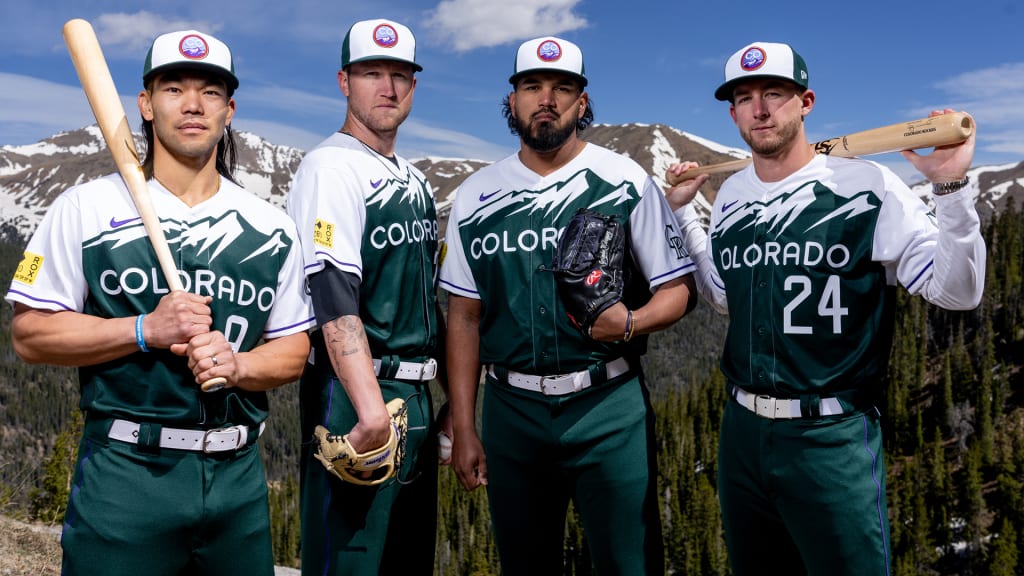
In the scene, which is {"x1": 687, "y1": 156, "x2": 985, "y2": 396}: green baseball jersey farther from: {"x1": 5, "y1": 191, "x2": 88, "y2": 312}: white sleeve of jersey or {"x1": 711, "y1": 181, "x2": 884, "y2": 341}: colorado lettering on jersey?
{"x1": 5, "y1": 191, "x2": 88, "y2": 312}: white sleeve of jersey

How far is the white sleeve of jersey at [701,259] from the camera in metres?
6.27

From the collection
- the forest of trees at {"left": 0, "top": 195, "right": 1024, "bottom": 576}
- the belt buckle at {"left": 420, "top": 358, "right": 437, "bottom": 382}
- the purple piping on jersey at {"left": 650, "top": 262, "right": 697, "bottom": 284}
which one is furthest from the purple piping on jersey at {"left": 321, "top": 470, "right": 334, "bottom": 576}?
the forest of trees at {"left": 0, "top": 195, "right": 1024, "bottom": 576}

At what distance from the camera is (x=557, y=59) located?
5.77 meters

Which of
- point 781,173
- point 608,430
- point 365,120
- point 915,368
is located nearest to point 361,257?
point 365,120

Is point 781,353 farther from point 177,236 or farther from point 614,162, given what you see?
point 177,236

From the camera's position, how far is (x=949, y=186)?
4.91 metres

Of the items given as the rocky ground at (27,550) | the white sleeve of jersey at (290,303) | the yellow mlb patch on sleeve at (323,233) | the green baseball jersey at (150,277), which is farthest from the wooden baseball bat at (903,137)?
the rocky ground at (27,550)

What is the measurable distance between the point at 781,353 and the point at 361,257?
121 inches

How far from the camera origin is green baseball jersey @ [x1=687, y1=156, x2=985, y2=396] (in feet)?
17.6

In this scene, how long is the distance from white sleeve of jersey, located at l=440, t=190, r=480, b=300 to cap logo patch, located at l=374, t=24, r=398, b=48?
123 centimetres

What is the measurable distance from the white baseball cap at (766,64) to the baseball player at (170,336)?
345 cm

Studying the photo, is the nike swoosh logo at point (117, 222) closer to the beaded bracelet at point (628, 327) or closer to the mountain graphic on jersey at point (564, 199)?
the mountain graphic on jersey at point (564, 199)

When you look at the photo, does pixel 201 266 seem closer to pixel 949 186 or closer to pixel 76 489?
pixel 76 489

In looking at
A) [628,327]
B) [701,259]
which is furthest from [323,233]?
[701,259]
